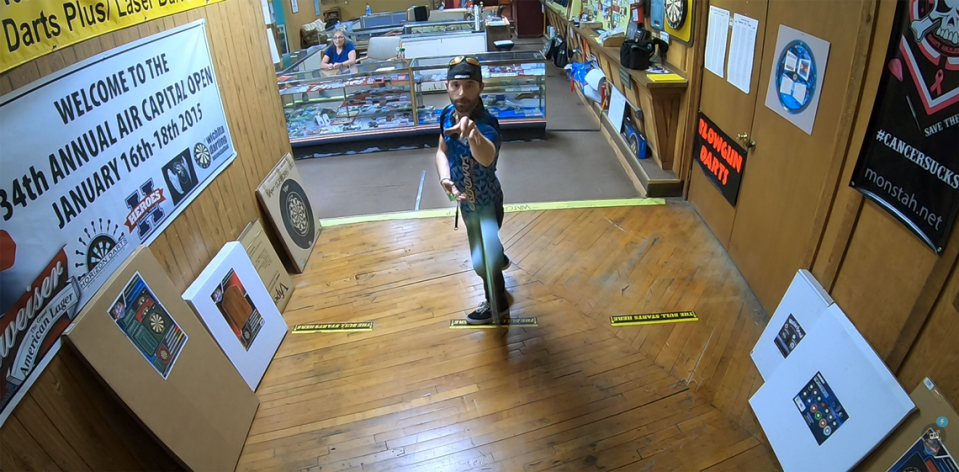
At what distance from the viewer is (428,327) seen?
3021mm

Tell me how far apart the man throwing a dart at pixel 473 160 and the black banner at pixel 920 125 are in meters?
1.48

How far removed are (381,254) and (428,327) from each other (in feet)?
3.08

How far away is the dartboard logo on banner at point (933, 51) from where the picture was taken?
1.49m

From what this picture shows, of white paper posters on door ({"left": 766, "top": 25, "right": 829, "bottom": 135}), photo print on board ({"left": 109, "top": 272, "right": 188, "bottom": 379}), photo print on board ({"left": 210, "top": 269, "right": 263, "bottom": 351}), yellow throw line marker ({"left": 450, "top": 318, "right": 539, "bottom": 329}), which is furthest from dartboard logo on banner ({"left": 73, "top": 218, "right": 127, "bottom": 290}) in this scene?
white paper posters on door ({"left": 766, "top": 25, "right": 829, "bottom": 135})

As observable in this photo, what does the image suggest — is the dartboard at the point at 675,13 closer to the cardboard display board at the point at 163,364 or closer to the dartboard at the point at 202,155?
the dartboard at the point at 202,155

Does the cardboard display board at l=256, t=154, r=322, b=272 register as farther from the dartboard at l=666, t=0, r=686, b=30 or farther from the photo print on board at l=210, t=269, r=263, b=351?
the dartboard at l=666, t=0, r=686, b=30

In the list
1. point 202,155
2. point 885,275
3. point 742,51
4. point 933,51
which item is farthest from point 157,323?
point 742,51

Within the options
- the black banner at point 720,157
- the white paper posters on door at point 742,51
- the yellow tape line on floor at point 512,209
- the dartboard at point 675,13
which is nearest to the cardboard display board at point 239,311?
the yellow tape line on floor at point 512,209

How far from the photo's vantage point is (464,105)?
2.38m

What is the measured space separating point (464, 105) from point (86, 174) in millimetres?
1510

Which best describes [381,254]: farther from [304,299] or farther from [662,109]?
[662,109]

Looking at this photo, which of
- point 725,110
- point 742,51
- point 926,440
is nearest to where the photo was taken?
point 926,440

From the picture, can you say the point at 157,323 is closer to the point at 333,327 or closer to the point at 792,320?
the point at 333,327

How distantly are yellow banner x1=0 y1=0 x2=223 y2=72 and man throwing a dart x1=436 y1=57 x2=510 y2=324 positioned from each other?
4.53 feet
